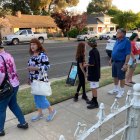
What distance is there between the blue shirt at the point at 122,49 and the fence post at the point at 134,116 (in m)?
3.29

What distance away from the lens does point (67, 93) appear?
6.70m

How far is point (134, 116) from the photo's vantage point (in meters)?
2.91

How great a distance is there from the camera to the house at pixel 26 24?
130 ft

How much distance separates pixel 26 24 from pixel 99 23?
24.2 metres

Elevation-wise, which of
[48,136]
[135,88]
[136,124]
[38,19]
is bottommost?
[48,136]

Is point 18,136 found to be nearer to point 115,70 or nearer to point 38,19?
point 115,70

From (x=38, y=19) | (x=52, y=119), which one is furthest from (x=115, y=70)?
(x=38, y=19)

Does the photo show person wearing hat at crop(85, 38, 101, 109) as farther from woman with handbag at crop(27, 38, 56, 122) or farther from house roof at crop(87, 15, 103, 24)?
house roof at crop(87, 15, 103, 24)

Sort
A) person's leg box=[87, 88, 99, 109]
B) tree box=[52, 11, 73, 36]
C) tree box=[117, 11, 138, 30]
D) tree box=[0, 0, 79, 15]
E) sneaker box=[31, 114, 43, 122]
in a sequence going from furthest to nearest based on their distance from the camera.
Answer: tree box=[117, 11, 138, 30], tree box=[0, 0, 79, 15], tree box=[52, 11, 73, 36], person's leg box=[87, 88, 99, 109], sneaker box=[31, 114, 43, 122]

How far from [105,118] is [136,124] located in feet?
1.77

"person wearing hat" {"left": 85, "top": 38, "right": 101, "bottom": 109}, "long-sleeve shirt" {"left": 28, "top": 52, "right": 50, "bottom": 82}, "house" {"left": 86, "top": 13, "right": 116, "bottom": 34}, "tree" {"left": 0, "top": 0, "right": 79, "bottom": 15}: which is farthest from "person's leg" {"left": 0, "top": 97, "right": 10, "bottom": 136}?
"house" {"left": 86, "top": 13, "right": 116, "bottom": 34}

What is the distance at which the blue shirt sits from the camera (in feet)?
19.8

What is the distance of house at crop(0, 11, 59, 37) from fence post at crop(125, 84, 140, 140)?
36.7m

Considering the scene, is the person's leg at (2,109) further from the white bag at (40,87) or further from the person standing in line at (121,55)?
the person standing in line at (121,55)
